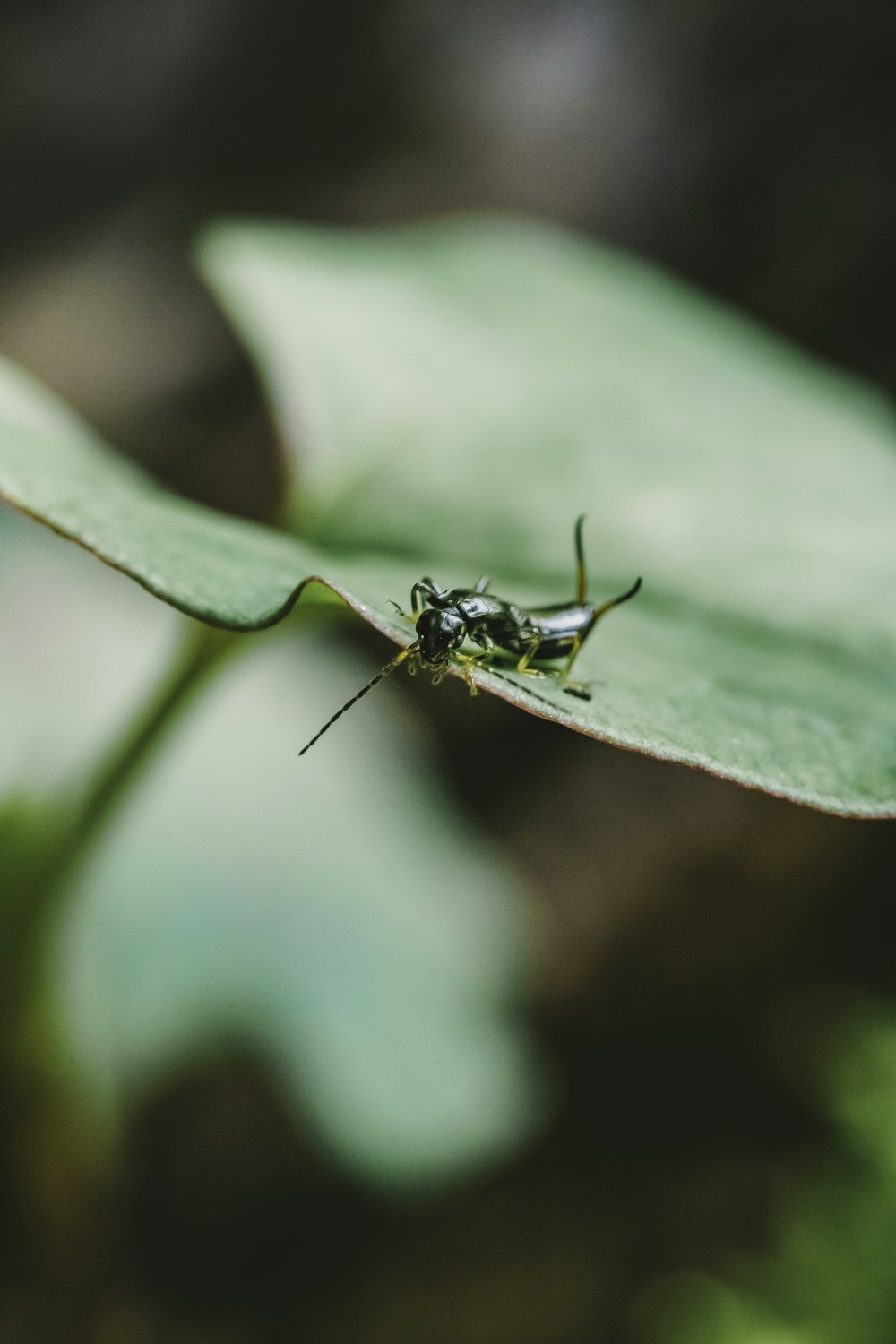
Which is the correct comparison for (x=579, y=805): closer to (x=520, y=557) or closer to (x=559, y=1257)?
(x=559, y=1257)

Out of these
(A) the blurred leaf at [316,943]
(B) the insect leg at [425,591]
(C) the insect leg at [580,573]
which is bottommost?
(A) the blurred leaf at [316,943]

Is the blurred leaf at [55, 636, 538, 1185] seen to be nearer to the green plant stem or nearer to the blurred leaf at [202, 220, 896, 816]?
the green plant stem

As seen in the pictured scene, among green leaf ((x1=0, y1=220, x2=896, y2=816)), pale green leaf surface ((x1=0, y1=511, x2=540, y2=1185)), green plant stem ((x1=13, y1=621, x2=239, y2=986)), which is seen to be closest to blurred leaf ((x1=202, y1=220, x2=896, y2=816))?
green leaf ((x1=0, y1=220, x2=896, y2=816))

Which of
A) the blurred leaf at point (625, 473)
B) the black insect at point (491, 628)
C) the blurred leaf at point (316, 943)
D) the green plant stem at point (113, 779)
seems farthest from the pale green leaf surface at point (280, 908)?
the black insect at point (491, 628)

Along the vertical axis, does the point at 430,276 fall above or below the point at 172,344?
below

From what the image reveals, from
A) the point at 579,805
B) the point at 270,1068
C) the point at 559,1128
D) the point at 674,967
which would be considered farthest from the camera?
the point at 579,805

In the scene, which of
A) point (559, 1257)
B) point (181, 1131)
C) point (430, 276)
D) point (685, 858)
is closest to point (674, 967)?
point (685, 858)

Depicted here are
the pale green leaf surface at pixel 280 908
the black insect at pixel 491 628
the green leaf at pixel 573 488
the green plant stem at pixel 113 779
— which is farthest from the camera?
the pale green leaf surface at pixel 280 908

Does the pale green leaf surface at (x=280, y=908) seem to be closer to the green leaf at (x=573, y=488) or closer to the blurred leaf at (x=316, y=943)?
the blurred leaf at (x=316, y=943)
